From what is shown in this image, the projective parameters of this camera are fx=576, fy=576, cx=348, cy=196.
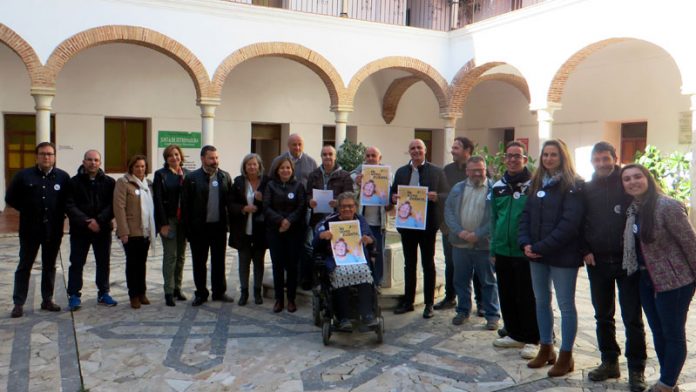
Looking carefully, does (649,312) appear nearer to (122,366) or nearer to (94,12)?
(122,366)

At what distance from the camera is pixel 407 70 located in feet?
45.2

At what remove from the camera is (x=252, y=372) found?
4230 mm

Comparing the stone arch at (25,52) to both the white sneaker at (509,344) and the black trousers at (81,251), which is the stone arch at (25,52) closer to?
the black trousers at (81,251)

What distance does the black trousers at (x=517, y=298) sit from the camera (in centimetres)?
453

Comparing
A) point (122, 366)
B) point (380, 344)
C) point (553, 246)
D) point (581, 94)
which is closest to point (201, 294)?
point (122, 366)

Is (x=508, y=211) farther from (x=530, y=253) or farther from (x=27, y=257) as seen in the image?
(x=27, y=257)

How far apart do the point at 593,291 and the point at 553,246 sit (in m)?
0.48

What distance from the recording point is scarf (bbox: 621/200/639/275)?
3.67 m

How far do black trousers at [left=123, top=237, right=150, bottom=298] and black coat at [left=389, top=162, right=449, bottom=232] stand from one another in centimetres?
→ 261

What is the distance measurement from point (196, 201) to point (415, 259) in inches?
88.3

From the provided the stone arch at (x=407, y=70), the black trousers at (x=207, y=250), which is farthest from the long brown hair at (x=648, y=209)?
the stone arch at (x=407, y=70)

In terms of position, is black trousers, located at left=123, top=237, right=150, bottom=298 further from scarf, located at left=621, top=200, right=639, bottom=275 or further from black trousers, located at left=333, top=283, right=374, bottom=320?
scarf, located at left=621, top=200, right=639, bottom=275

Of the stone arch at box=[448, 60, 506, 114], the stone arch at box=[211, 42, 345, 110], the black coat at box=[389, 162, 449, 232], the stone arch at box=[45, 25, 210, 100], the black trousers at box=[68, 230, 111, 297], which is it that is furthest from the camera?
the stone arch at box=[448, 60, 506, 114]

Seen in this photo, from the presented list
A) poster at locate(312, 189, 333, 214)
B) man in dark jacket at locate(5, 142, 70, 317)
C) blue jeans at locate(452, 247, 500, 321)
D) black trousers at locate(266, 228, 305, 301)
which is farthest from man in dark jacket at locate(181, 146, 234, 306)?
blue jeans at locate(452, 247, 500, 321)
